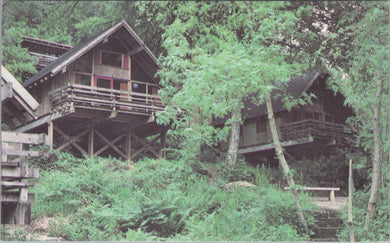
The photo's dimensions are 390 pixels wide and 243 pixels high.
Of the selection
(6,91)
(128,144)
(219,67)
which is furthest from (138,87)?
(6,91)

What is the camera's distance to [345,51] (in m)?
10.6

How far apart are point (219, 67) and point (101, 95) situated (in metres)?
7.48

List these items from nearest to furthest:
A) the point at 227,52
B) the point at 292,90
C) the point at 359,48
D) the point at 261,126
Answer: the point at 227,52 < the point at 359,48 < the point at 292,90 < the point at 261,126

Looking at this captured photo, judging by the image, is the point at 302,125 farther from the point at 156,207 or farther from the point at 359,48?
the point at 156,207

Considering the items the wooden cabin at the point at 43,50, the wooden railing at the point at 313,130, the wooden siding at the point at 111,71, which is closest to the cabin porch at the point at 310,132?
the wooden railing at the point at 313,130

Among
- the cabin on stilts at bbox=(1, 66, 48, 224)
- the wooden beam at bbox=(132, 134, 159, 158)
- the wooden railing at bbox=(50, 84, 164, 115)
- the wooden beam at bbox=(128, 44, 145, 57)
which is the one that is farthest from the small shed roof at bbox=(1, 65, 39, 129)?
the wooden beam at bbox=(132, 134, 159, 158)

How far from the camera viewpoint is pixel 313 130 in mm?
18391

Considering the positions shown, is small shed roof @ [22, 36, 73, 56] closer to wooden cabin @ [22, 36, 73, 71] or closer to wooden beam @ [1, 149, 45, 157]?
wooden cabin @ [22, 36, 73, 71]

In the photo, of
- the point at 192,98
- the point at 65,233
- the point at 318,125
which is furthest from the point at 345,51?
the point at 318,125

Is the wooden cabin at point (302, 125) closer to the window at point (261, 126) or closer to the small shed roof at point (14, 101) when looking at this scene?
the window at point (261, 126)

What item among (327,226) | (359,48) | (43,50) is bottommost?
(327,226)

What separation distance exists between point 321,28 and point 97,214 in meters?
6.30

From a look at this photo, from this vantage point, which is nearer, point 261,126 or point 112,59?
point 112,59

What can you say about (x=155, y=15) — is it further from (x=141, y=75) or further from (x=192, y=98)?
(x=141, y=75)
